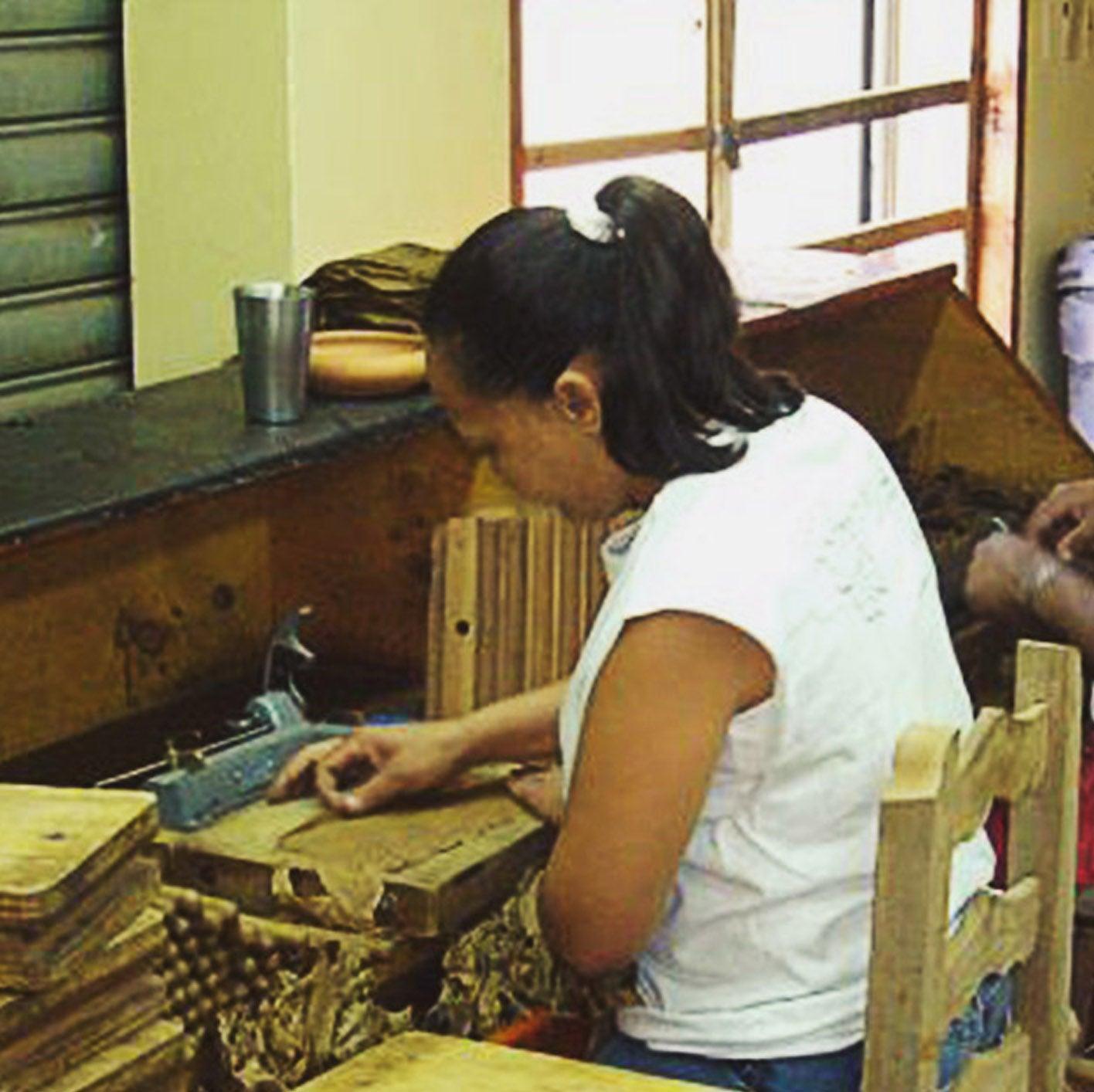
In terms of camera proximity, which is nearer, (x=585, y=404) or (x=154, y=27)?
(x=585, y=404)

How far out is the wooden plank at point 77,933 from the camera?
1.73 meters

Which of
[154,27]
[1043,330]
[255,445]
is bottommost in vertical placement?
[1043,330]

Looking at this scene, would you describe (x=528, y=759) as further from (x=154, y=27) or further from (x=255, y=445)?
(x=154, y=27)

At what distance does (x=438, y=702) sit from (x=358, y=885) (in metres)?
0.56

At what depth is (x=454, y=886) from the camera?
2367 mm

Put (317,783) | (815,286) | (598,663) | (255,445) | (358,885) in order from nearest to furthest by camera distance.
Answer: (598,663), (358,885), (317,783), (255,445), (815,286)

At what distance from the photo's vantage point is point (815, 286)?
3840mm

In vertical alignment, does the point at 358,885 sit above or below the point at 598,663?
below

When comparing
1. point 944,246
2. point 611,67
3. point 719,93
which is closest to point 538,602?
point 611,67

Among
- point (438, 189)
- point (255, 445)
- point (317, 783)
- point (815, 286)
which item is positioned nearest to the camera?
point (317, 783)

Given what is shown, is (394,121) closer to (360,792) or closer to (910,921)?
(360,792)

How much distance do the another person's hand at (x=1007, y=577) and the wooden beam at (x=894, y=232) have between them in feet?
7.37

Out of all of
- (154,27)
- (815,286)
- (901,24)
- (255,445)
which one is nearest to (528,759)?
(255,445)

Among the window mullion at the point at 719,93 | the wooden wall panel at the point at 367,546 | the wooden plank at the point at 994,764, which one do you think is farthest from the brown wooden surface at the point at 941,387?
the wooden plank at the point at 994,764
